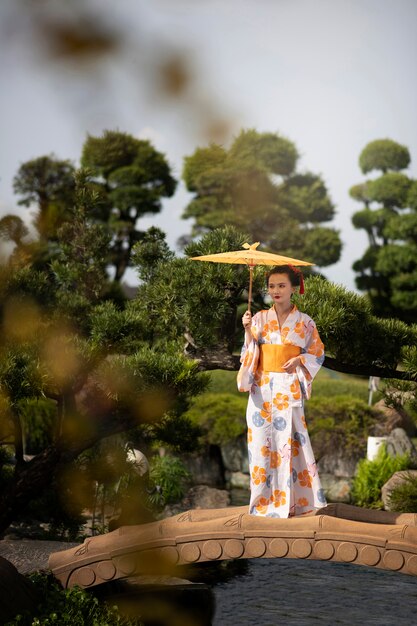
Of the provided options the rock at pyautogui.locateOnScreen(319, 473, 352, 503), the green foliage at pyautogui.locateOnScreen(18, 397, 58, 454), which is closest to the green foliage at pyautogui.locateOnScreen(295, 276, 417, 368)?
the green foliage at pyautogui.locateOnScreen(18, 397, 58, 454)

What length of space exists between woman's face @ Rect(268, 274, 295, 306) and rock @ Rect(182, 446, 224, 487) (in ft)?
33.1

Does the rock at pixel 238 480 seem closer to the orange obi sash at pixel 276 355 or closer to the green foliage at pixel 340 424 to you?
the green foliage at pixel 340 424

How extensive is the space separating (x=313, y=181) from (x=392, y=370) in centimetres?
2175

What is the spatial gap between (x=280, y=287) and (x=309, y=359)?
2.00 feet

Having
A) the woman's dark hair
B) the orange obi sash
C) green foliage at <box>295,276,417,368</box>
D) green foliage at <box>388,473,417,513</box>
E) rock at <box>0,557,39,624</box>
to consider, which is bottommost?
rock at <box>0,557,39,624</box>

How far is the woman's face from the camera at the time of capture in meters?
6.37

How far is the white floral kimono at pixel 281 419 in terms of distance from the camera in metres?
6.43

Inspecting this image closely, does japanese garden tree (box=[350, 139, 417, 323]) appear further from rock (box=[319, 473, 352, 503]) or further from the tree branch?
the tree branch

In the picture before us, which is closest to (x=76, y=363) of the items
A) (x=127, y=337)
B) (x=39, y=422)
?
(x=127, y=337)

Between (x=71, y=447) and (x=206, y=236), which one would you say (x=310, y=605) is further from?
(x=206, y=236)

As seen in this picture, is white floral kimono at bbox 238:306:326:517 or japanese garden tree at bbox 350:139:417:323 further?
japanese garden tree at bbox 350:139:417:323

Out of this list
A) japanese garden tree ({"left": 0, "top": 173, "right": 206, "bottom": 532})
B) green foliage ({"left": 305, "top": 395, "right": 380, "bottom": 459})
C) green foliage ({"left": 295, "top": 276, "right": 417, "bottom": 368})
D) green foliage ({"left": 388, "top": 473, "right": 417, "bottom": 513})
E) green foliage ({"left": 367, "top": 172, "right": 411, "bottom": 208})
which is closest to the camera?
japanese garden tree ({"left": 0, "top": 173, "right": 206, "bottom": 532})

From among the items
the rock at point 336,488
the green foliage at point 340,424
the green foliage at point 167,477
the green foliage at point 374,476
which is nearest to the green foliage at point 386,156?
the green foliage at point 340,424

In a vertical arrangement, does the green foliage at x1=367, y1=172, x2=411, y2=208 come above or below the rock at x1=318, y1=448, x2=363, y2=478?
above
